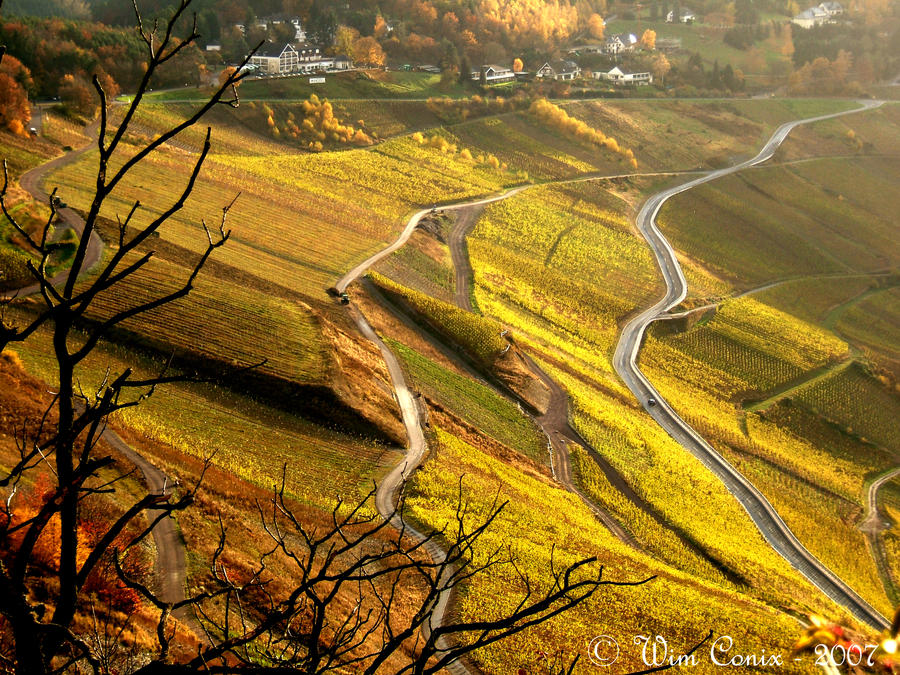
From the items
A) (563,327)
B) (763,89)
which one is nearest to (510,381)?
(563,327)

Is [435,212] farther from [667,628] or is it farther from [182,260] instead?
[667,628]

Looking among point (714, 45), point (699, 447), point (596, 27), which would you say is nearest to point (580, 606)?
point (699, 447)

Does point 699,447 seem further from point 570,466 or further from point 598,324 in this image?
point 598,324

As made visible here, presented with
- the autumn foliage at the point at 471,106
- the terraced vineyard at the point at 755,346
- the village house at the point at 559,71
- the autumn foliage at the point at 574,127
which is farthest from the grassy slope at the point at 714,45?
the terraced vineyard at the point at 755,346

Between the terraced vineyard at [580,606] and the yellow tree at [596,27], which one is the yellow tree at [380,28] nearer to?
the yellow tree at [596,27]

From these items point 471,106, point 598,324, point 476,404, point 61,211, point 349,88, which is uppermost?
point 349,88

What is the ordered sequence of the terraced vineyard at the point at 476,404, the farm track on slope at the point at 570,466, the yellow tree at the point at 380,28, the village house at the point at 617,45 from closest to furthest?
the farm track on slope at the point at 570,466, the terraced vineyard at the point at 476,404, the yellow tree at the point at 380,28, the village house at the point at 617,45
